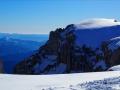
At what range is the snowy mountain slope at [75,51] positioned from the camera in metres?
135

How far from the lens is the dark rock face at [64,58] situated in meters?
134

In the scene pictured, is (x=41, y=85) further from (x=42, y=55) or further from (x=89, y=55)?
(x=42, y=55)

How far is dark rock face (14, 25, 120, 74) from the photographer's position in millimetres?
134500

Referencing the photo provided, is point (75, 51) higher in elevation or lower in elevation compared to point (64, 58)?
higher

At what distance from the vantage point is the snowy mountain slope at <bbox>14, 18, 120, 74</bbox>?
444 feet

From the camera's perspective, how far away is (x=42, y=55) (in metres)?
166

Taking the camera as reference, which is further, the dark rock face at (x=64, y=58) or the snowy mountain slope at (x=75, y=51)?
the snowy mountain slope at (x=75, y=51)

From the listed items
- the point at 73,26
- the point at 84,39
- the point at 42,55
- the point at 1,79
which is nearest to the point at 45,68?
the point at 42,55

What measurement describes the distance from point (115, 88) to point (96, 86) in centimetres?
146

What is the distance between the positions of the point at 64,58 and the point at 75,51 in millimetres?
6222

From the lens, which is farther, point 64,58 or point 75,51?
point 64,58

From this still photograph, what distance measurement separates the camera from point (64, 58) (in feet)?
501

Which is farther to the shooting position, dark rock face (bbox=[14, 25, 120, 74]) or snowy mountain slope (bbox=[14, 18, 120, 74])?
snowy mountain slope (bbox=[14, 18, 120, 74])

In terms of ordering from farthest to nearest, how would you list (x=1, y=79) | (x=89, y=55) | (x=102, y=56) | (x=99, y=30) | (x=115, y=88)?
(x=99, y=30) < (x=89, y=55) < (x=102, y=56) < (x=1, y=79) < (x=115, y=88)
